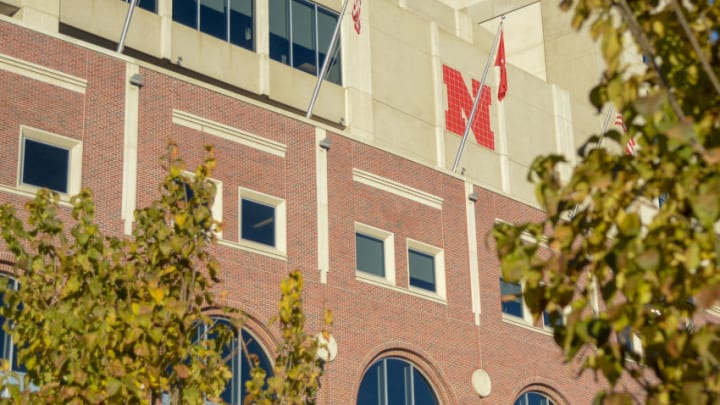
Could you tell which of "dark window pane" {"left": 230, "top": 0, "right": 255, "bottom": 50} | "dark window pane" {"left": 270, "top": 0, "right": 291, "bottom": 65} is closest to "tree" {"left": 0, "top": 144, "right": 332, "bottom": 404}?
"dark window pane" {"left": 230, "top": 0, "right": 255, "bottom": 50}

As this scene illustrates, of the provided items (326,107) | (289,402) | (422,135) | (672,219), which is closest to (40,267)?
(289,402)

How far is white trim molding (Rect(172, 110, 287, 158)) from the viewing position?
3491cm

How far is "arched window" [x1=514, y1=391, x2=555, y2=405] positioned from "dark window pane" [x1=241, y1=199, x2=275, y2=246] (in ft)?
35.9

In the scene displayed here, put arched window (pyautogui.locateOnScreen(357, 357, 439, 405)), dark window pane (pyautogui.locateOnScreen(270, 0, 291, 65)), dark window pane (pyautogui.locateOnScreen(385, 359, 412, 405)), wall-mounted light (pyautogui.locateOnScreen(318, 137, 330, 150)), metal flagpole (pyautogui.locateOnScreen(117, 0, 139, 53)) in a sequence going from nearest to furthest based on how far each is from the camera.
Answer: metal flagpole (pyautogui.locateOnScreen(117, 0, 139, 53))
arched window (pyautogui.locateOnScreen(357, 357, 439, 405))
dark window pane (pyautogui.locateOnScreen(385, 359, 412, 405))
wall-mounted light (pyautogui.locateOnScreen(318, 137, 330, 150))
dark window pane (pyautogui.locateOnScreen(270, 0, 291, 65))

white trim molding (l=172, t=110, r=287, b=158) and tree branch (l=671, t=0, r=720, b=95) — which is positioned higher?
white trim molding (l=172, t=110, r=287, b=158)

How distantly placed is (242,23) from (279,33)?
1.58 metres

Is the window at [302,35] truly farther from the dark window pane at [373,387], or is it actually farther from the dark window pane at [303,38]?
the dark window pane at [373,387]

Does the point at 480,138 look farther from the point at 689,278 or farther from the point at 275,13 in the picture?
the point at 689,278

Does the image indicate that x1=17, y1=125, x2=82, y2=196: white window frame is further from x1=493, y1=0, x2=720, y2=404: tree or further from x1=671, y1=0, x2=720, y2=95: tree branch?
x1=671, y1=0, x2=720, y2=95: tree branch

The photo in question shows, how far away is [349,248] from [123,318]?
73.4ft

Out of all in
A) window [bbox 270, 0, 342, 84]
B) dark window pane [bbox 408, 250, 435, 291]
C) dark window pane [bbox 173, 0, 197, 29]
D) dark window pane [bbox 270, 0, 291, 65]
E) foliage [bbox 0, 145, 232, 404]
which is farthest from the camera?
window [bbox 270, 0, 342, 84]

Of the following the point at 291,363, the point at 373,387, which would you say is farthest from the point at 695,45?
the point at 373,387

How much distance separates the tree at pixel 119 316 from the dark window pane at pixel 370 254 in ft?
67.5

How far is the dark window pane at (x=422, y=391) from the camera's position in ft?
126
